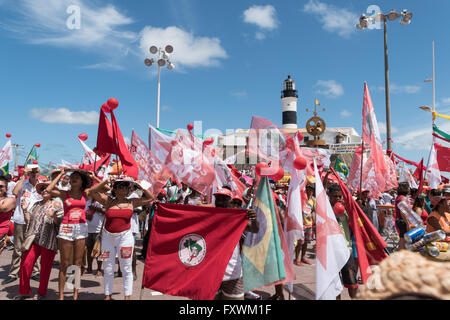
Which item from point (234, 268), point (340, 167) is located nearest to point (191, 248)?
point (234, 268)

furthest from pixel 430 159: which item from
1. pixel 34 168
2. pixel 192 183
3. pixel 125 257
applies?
pixel 34 168

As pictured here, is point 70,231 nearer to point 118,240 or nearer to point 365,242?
point 118,240

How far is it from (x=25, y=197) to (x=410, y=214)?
6.56 metres

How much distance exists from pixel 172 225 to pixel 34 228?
2420 mm

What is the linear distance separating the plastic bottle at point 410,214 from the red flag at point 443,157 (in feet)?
13.6

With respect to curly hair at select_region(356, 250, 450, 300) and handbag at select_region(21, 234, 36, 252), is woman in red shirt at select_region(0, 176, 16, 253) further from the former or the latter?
curly hair at select_region(356, 250, 450, 300)

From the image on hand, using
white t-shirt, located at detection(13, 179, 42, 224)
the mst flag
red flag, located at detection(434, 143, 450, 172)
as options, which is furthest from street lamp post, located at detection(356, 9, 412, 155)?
white t-shirt, located at detection(13, 179, 42, 224)

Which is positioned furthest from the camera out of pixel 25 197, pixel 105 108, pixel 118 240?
pixel 25 197

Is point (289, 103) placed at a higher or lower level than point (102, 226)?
higher

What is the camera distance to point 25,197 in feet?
18.7

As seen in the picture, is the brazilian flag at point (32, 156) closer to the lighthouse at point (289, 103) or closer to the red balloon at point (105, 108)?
the red balloon at point (105, 108)

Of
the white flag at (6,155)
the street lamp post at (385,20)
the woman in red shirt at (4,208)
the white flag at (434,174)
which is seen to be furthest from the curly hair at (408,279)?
the street lamp post at (385,20)

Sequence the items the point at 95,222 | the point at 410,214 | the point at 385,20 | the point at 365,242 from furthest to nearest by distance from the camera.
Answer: the point at 385,20
the point at 95,222
the point at 410,214
the point at 365,242
